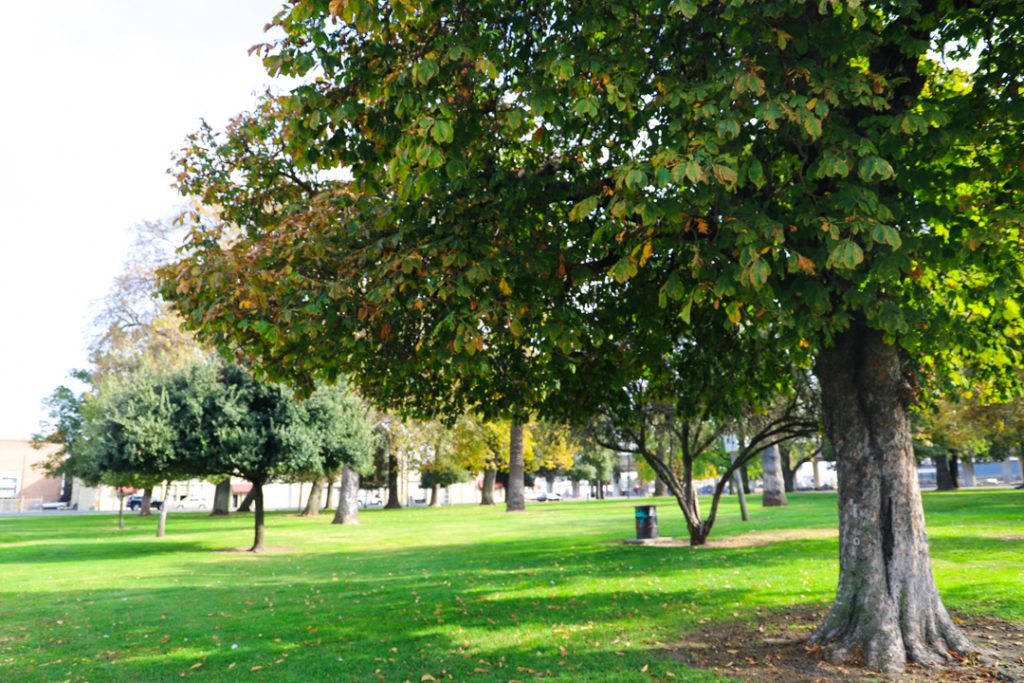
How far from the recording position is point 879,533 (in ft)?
25.2

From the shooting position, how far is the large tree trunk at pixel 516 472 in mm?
45688

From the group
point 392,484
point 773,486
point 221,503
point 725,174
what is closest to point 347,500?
point 221,503

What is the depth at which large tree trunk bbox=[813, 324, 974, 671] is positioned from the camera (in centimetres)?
746

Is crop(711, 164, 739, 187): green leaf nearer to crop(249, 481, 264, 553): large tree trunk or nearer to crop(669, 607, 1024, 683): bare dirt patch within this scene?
crop(669, 607, 1024, 683): bare dirt patch

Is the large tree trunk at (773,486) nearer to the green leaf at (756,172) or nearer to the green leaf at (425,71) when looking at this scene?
the green leaf at (756,172)

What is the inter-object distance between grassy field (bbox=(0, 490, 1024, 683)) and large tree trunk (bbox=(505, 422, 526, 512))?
867 inches

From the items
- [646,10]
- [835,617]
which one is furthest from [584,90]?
[835,617]

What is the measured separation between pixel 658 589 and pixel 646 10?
30.5 ft

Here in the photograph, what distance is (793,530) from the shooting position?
2250 centimetres

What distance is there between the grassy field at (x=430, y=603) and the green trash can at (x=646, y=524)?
5.35 feet

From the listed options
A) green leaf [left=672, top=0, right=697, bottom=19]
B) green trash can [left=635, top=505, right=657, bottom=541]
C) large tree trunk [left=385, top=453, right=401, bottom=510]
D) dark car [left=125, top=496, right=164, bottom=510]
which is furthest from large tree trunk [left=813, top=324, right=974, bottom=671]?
dark car [left=125, top=496, right=164, bottom=510]

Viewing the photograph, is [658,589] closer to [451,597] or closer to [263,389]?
[451,597]

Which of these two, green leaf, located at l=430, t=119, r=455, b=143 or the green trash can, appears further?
the green trash can

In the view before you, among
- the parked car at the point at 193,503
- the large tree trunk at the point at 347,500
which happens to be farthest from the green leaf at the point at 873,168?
the parked car at the point at 193,503
